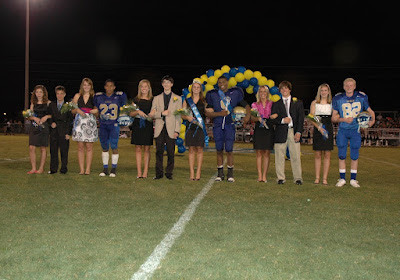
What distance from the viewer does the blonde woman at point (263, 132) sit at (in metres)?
8.19

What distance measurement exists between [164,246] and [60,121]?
5.98 m

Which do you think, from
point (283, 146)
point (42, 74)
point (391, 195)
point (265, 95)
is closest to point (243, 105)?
point (265, 95)

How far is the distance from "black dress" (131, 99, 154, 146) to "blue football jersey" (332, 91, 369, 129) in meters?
3.74

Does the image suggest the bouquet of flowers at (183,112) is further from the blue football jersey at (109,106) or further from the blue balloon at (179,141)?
the blue balloon at (179,141)

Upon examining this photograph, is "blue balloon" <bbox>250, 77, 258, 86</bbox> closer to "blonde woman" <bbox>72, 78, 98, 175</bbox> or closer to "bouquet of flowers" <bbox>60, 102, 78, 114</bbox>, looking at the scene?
"blonde woman" <bbox>72, 78, 98, 175</bbox>

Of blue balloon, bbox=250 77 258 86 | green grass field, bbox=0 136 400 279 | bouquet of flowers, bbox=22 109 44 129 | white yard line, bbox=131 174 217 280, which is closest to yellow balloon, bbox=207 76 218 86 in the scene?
blue balloon, bbox=250 77 258 86

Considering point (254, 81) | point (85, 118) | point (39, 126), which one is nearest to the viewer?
point (85, 118)

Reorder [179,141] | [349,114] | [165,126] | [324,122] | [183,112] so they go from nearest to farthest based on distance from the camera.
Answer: [349,114] < [183,112] < [324,122] < [165,126] < [179,141]

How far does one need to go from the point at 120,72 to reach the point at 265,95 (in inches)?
1721

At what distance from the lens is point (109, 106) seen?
8562mm

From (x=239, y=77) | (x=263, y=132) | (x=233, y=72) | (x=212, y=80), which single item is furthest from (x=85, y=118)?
(x=233, y=72)

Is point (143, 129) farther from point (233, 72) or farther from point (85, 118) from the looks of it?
point (233, 72)

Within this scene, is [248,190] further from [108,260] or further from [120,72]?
[120,72]

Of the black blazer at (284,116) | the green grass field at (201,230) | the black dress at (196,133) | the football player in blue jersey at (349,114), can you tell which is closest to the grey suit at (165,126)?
the black dress at (196,133)
